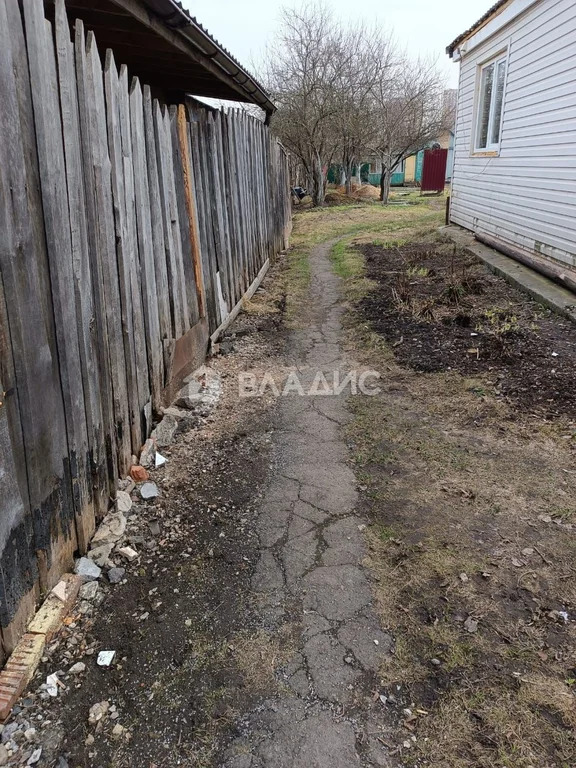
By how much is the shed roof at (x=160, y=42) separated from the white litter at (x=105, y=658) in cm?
318

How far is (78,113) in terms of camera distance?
2.43 metres

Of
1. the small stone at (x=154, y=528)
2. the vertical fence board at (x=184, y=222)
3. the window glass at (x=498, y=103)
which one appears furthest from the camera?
the window glass at (x=498, y=103)

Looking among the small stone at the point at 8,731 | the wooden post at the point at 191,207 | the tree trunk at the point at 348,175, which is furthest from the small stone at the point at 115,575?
the tree trunk at the point at 348,175

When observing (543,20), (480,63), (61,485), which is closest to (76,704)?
(61,485)

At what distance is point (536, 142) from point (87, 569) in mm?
8303

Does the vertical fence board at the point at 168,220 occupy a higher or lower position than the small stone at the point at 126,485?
higher

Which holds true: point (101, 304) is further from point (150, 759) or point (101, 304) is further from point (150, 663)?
point (150, 759)

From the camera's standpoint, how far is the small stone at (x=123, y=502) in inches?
116

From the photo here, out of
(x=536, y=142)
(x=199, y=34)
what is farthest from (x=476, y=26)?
(x=199, y=34)

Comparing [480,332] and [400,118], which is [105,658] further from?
[400,118]

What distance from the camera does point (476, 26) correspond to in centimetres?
1045

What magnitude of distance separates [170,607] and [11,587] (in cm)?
70

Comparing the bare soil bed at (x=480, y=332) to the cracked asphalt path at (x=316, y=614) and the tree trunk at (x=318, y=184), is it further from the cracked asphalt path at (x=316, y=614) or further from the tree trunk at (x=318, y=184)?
the tree trunk at (x=318, y=184)

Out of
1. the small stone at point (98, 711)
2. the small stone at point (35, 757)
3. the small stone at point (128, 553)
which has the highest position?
the small stone at point (128, 553)
